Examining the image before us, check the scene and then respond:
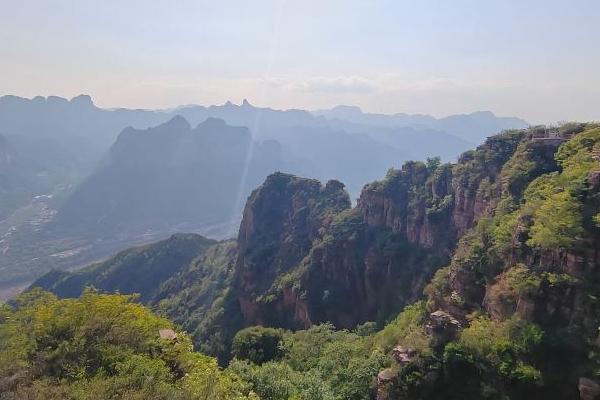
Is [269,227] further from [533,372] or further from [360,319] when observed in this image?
[533,372]

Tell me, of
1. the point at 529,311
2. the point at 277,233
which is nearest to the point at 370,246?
the point at 277,233

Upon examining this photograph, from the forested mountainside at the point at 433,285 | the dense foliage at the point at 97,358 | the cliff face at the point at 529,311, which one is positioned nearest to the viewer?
the dense foliage at the point at 97,358

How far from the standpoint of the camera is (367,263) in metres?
64.9

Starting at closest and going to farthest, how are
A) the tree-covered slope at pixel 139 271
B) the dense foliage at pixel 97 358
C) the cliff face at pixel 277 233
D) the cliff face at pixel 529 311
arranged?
the dense foliage at pixel 97 358 < the cliff face at pixel 529 311 < the cliff face at pixel 277 233 < the tree-covered slope at pixel 139 271

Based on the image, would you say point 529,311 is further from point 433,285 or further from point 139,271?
point 139,271

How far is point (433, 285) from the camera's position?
33.8 m

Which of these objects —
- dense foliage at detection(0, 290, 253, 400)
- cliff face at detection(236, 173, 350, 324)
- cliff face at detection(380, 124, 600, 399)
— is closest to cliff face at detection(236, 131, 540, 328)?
cliff face at detection(236, 173, 350, 324)

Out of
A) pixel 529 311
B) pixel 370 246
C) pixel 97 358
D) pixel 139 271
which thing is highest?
pixel 529 311

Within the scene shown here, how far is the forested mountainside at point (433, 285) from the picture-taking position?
72.3 ft

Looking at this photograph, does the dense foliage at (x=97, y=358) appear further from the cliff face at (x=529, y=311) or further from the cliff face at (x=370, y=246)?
the cliff face at (x=370, y=246)

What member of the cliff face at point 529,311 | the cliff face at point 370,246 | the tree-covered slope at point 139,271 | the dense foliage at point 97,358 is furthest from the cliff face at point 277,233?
the dense foliage at point 97,358

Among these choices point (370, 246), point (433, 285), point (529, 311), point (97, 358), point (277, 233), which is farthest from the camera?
point (277, 233)

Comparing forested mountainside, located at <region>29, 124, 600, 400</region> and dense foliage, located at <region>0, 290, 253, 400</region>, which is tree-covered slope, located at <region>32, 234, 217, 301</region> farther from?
dense foliage, located at <region>0, 290, 253, 400</region>

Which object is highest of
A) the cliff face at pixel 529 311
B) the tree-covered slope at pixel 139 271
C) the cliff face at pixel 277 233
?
the cliff face at pixel 529 311
